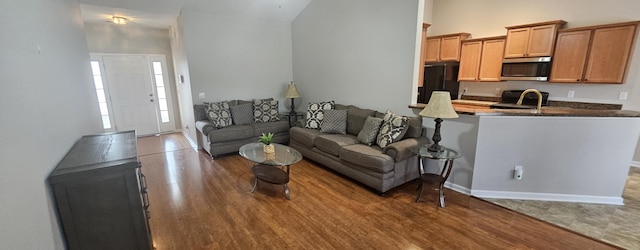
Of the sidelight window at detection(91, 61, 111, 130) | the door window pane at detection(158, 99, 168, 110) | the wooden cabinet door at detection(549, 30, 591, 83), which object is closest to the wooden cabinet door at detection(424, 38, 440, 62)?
the wooden cabinet door at detection(549, 30, 591, 83)

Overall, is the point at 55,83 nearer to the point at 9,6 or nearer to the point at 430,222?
the point at 9,6

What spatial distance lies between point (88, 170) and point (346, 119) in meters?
3.21

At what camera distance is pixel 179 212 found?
2.76 m

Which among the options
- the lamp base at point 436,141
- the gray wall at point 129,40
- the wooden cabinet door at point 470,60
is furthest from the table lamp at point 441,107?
the gray wall at point 129,40

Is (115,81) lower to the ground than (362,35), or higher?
lower

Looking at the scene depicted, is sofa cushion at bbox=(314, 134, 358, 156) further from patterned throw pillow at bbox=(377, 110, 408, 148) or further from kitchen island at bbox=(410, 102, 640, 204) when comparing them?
kitchen island at bbox=(410, 102, 640, 204)

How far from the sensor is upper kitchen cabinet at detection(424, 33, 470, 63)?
5352mm

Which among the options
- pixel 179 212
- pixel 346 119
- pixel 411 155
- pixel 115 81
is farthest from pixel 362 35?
pixel 115 81

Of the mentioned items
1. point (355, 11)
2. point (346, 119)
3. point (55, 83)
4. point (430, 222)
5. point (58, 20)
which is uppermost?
point (355, 11)

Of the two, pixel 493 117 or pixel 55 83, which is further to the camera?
pixel 493 117

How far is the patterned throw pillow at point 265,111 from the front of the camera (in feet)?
16.7

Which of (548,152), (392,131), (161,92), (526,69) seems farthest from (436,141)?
(161,92)

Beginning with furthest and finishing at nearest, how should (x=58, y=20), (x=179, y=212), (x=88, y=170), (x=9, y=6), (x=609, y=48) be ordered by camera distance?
(x=609, y=48), (x=179, y=212), (x=58, y=20), (x=88, y=170), (x=9, y=6)

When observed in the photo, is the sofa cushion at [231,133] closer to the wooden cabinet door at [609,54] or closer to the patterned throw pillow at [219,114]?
the patterned throw pillow at [219,114]
